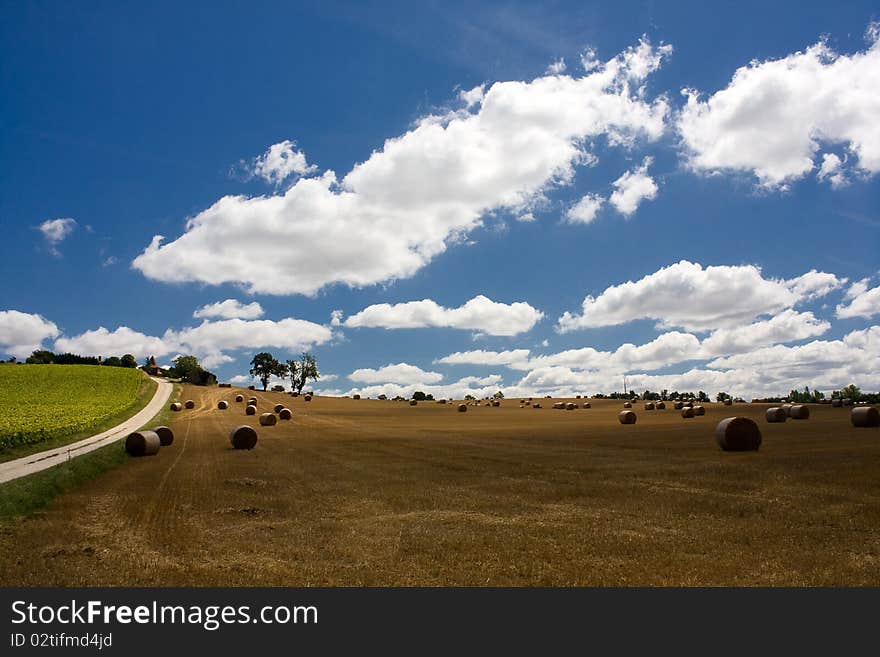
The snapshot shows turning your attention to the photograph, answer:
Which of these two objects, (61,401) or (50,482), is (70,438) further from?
(61,401)

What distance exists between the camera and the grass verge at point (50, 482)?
1927 cm

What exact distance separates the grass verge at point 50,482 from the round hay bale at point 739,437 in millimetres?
29697

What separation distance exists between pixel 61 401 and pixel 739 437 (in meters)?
81.7

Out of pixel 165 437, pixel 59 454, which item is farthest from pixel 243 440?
pixel 59 454

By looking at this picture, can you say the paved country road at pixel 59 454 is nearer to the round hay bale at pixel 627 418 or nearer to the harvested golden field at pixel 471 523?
the harvested golden field at pixel 471 523

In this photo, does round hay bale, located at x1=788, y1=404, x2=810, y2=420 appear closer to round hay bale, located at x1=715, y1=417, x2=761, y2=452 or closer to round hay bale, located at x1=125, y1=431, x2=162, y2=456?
round hay bale, located at x1=715, y1=417, x2=761, y2=452

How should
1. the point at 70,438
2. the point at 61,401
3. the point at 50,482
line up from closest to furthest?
the point at 50,482 → the point at 70,438 → the point at 61,401

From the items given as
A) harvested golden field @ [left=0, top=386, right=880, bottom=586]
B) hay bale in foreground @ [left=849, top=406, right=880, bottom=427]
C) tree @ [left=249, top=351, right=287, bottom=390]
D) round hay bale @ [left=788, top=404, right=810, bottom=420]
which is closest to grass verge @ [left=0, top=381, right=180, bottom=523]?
harvested golden field @ [left=0, top=386, right=880, bottom=586]

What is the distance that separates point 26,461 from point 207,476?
17.3 meters

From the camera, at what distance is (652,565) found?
1187 centimetres

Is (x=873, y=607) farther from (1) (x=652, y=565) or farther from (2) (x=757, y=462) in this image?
(2) (x=757, y=462)

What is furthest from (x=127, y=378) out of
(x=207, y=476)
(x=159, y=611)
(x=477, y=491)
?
(x=159, y=611)

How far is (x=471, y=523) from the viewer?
52.4 feet

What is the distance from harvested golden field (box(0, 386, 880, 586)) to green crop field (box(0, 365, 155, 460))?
72.4ft
